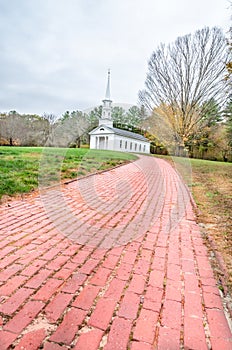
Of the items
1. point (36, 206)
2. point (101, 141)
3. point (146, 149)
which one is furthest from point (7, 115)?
point (36, 206)

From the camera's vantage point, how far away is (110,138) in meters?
23.1

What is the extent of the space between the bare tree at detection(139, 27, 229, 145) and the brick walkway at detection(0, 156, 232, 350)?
15362 mm

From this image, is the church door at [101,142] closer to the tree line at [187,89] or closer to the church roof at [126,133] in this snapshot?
the church roof at [126,133]

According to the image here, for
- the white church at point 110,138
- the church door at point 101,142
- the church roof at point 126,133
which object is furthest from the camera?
the church roof at point 126,133

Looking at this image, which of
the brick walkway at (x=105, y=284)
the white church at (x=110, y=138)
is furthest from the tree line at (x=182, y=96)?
the brick walkway at (x=105, y=284)

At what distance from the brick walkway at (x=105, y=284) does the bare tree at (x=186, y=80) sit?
15362 mm

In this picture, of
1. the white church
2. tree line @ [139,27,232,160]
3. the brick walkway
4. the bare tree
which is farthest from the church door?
the brick walkway

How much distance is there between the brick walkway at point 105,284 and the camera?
1.38 metres

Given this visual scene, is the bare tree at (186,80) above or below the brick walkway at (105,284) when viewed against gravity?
above

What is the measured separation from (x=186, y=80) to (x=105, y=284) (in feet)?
58.3

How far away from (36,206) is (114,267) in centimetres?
226

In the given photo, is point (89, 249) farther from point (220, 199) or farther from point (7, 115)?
point (7, 115)

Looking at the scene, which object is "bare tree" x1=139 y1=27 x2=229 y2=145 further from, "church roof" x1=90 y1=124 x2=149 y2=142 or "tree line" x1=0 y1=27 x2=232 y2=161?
"church roof" x1=90 y1=124 x2=149 y2=142

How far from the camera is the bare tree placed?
15.8 metres
